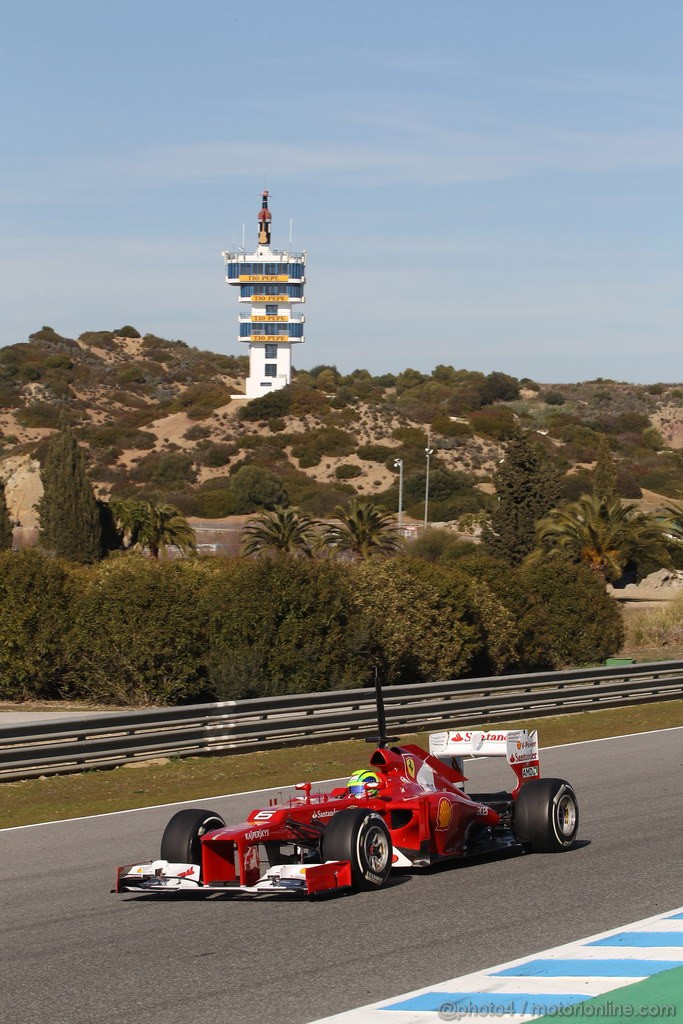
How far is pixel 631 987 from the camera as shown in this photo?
6.45m

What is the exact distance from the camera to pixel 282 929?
26.3ft

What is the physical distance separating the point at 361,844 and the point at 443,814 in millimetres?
939

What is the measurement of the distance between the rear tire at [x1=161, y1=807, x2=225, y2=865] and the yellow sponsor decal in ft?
379

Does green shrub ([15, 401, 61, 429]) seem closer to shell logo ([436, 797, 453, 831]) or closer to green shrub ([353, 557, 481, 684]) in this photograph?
green shrub ([353, 557, 481, 684])

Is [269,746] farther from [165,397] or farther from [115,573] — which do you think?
[165,397]

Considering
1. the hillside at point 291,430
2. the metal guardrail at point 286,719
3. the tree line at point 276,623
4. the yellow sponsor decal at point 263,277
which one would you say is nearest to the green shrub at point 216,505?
the hillside at point 291,430

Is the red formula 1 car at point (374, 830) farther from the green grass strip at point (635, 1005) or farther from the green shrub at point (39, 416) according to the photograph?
the green shrub at point (39, 416)

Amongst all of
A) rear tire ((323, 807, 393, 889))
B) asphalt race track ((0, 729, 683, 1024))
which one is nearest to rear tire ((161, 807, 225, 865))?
asphalt race track ((0, 729, 683, 1024))

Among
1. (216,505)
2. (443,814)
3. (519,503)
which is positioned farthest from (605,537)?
(216,505)

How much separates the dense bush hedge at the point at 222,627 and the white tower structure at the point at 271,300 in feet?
298

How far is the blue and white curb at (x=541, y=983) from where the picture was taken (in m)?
6.06

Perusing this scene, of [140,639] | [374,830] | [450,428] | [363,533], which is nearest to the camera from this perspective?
[374,830]

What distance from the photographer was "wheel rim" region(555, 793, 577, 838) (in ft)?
34.0

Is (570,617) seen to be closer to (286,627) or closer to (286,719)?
(286,627)
